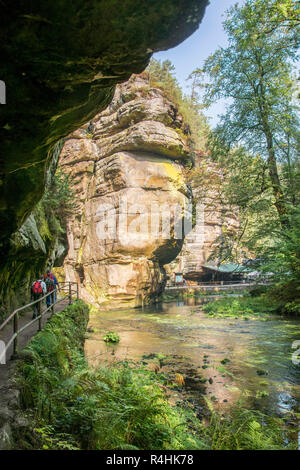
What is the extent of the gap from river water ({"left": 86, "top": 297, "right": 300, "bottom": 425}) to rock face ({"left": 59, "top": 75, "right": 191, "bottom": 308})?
8750 millimetres

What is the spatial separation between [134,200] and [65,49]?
21.8 m

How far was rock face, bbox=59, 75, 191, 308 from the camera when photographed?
24.7 m

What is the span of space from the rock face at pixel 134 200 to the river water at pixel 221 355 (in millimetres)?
8750

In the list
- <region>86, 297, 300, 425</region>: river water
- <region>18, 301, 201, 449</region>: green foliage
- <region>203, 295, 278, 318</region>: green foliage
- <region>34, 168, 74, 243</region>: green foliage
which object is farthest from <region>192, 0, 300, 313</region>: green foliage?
<region>18, 301, 201, 449</region>: green foliage

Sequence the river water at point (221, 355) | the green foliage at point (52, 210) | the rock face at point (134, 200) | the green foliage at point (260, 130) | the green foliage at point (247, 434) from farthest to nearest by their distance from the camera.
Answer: the rock face at point (134, 200), the green foliage at point (260, 130), the green foliage at point (52, 210), the river water at point (221, 355), the green foliage at point (247, 434)

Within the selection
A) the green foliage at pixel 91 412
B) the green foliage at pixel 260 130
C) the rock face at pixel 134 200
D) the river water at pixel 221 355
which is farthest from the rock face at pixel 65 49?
the rock face at pixel 134 200

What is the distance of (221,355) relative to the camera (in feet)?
30.8

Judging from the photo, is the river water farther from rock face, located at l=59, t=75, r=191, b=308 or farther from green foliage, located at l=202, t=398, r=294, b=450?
rock face, located at l=59, t=75, r=191, b=308

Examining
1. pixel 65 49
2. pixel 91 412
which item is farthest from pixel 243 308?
pixel 65 49

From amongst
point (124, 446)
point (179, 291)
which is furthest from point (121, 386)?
point (179, 291)

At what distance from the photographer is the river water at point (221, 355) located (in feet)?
21.0

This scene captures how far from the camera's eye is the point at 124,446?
11.1 ft

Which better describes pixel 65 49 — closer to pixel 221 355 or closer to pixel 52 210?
pixel 221 355

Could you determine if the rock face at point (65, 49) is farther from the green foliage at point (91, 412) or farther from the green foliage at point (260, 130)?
the green foliage at point (260, 130)
